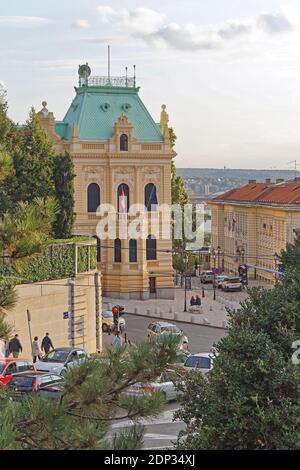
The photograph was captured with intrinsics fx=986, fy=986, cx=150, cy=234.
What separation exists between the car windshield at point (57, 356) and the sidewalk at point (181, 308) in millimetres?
19320

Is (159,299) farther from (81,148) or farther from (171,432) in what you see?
(171,432)

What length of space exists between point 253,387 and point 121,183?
46620mm

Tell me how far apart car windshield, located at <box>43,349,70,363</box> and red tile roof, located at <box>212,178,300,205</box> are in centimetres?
5079

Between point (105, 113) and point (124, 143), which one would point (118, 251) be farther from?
point (105, 113)

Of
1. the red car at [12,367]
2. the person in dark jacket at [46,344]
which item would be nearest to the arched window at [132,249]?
the person in dark jacket at [46,344]

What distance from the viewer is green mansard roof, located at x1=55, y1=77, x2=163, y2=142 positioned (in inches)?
2362

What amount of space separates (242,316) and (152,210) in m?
45.0

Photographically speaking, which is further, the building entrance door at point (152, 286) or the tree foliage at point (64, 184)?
the building entrance door at point (152, 286)

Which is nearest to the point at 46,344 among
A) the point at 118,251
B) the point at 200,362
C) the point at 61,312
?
the point at 61,312

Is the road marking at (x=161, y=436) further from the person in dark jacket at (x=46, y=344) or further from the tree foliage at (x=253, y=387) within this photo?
the person in dark jacket at (x=46, y=344)

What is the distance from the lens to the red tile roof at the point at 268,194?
79688 mm

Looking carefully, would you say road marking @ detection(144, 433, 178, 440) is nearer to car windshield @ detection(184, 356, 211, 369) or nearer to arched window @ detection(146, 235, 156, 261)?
car windshield @ detection(184, 356, 211, 369)

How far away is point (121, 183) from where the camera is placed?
59562mm
